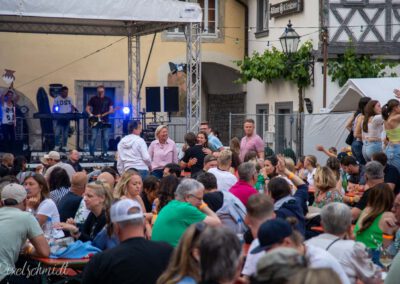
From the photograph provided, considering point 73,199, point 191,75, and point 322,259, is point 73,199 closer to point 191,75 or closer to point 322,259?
point 322,259

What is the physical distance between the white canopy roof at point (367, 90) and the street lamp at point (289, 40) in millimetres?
3818

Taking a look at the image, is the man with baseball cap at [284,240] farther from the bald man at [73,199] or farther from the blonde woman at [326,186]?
the blonde woman at [326,186]

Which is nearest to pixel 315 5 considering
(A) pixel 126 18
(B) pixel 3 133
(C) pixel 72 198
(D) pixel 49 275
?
(A) pixel 126 18

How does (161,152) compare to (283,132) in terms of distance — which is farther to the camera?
(283,132)

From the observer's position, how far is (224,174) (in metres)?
12.0

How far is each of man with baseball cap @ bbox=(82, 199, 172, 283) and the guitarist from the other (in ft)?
54.4

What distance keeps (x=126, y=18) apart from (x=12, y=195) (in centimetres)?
1125

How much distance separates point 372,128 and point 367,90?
591 centimetres

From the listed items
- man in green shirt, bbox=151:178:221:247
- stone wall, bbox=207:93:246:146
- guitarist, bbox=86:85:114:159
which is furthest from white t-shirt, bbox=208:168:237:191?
stone wall, bbox=207:93:246:146

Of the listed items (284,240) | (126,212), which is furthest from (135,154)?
(284,240)

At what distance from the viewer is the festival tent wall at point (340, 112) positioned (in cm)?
1949

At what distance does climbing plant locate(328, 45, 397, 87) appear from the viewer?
24.6 m

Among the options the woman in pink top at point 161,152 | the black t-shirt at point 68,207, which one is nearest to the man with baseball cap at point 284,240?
the black t-shirt at point 68,207

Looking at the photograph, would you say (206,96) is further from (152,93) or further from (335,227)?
(335,227)
